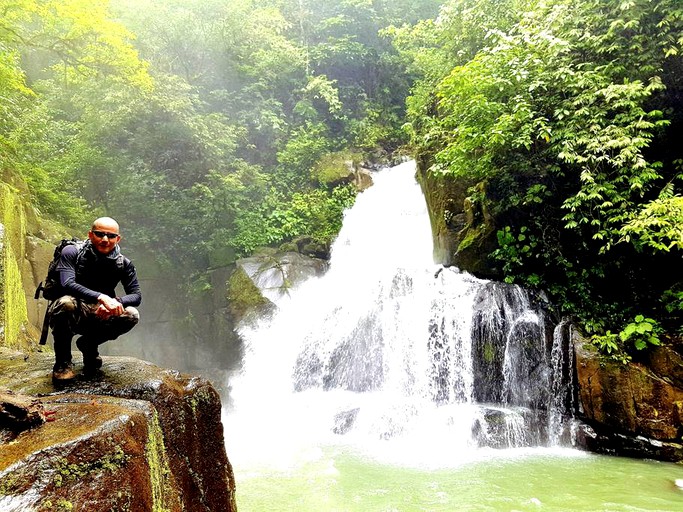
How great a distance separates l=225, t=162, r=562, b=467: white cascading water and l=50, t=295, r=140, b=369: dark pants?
4435 mm

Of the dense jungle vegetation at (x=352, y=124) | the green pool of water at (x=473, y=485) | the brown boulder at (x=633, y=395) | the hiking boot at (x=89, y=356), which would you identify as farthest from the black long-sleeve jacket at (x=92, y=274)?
the brown boulder at (x=633, y=395)

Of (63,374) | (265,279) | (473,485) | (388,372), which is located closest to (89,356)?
(63,374)

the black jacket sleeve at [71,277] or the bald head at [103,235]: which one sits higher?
the bald head at [103,235]

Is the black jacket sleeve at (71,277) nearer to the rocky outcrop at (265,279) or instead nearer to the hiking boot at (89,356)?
the hiking boot at (89,356)

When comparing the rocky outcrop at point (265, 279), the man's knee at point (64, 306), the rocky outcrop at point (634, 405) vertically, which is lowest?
the rocky outcrop at point (634, 405)

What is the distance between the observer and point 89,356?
3.24 meters

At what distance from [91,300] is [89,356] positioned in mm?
584

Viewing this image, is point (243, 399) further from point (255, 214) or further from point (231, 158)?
point (231, 158)

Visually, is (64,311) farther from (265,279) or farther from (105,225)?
(265,279)

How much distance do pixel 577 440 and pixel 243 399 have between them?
24.7 ft

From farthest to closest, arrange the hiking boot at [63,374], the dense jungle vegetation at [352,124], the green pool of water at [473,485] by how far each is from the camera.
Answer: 1. the dense jungle vegetation at [352,124]
2. the green pool of water at [473,485]
3. the hiking boot at [63,374]

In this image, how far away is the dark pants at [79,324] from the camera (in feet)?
9.48

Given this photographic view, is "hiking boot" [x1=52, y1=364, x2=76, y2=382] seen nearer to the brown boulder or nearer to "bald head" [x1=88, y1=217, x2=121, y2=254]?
"bald head" [x1=88, y1=217, x2=121, y2=254]

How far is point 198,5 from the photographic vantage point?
52.4 feet
